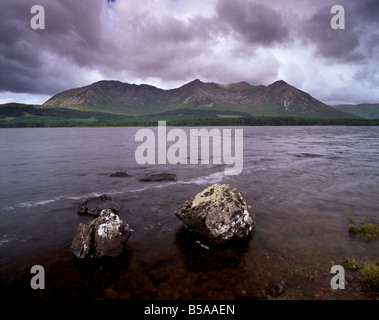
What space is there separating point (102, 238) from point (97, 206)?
18.1 ft

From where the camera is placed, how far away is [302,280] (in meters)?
8.00

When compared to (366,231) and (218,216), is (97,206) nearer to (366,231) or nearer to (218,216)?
(218,216)

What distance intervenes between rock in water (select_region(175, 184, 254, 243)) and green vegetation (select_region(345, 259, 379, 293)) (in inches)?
171

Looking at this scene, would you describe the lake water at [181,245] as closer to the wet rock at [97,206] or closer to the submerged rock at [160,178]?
the wet rock at [97,206]

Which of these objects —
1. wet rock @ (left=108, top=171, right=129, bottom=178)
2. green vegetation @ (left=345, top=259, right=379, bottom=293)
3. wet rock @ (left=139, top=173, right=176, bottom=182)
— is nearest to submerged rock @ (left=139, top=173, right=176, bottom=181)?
wet rock @ (left=139, top=173, right=176, bottom=182)

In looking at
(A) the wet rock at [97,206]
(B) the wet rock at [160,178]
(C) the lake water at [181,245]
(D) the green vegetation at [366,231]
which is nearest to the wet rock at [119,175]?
(B) the wet rock at [160,178]

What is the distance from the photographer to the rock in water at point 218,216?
10.6 meters

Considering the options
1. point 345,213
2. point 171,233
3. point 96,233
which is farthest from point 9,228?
point 345,213

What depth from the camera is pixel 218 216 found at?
10930 millimetres

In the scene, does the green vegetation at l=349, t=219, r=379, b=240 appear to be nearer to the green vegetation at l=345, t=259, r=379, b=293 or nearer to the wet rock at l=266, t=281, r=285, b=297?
the green vegetation at l=345, t=259, r=379, b=293

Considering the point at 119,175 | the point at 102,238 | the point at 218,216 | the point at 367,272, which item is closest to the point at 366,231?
A: the point at 367,272

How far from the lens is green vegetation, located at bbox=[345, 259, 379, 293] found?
746 cm
